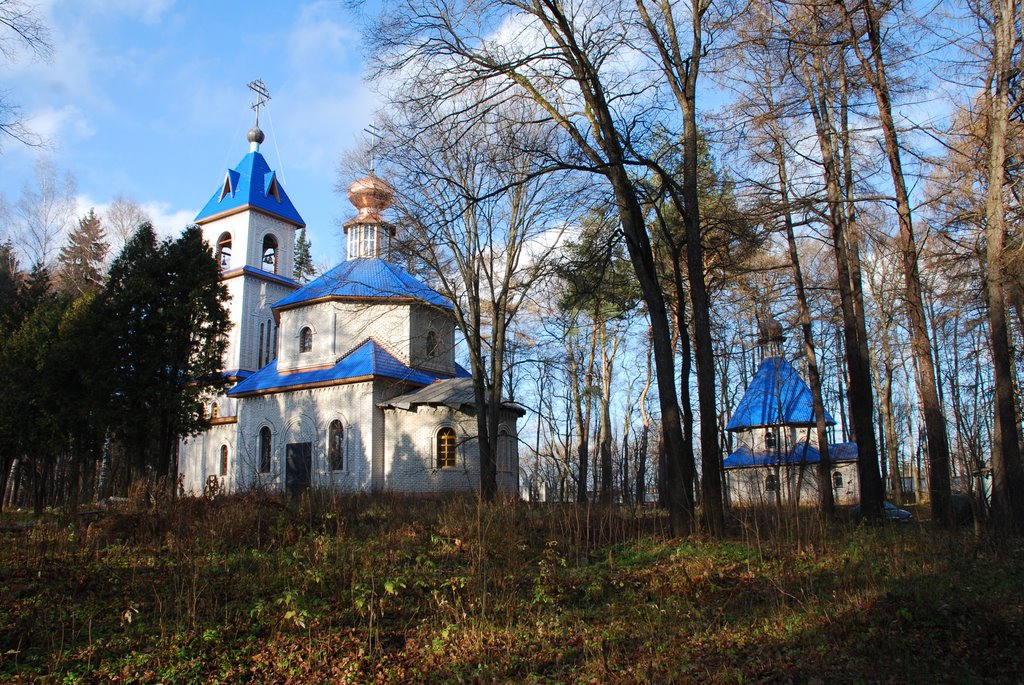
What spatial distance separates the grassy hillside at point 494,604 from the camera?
5.66 m

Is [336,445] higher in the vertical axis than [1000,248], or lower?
lower

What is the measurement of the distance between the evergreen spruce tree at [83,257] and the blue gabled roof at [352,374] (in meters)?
11.7

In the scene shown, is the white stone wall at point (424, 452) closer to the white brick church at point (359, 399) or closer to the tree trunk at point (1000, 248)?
the white brick church at point (359, 399)

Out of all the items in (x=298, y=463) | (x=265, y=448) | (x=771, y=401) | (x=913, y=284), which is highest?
(x=913, y=284)

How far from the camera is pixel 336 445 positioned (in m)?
26.6

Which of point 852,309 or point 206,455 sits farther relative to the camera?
point 206,455

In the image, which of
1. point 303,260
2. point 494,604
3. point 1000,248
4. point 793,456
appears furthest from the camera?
point 303,260

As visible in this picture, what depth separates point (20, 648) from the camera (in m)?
5.79

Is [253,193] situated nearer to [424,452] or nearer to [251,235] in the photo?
[251,235]

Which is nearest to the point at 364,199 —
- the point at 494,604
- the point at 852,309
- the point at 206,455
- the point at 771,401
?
the point at 206,455

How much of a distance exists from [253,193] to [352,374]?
13.9 m

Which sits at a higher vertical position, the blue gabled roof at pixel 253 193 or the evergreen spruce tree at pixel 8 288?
the blue gabled roof at pixel 253 193

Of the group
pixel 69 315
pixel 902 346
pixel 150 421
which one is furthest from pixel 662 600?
pixel 902 346

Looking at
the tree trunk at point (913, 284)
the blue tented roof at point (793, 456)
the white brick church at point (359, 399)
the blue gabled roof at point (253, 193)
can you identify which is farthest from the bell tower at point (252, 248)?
the tree trunk at point (913, 284)
